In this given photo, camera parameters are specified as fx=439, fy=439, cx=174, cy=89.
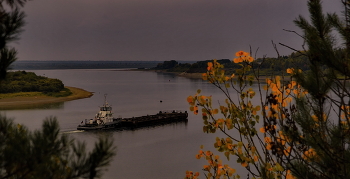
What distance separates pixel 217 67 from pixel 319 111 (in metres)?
1.47

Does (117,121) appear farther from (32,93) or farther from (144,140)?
(32,93)

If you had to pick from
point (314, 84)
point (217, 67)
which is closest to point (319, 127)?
point (314, 84)

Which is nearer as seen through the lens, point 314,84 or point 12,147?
point 12,147

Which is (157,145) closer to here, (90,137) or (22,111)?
(90,137)

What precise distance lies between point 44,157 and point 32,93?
5650cm

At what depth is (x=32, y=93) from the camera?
187 feet

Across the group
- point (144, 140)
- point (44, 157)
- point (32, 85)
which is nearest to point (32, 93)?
point (32, 85)

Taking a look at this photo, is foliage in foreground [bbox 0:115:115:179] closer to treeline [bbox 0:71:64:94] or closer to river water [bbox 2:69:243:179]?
river water [bbox 2:69:243:179]

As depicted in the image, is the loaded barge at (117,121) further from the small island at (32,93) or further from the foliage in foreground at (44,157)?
the foliage in foreground at (44,157)

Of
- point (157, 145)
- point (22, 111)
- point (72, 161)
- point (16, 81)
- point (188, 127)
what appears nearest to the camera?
point (72, 161)

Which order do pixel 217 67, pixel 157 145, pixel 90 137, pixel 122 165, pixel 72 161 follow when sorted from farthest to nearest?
1. pixel 90 137
2. pixel 157 145
3. pixel 122 165
4. pixel 217 67
5. pixel 72 161

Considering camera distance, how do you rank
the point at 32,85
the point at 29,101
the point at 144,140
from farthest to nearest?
the point at 32,85, the point at 29,101, the point at 144,140

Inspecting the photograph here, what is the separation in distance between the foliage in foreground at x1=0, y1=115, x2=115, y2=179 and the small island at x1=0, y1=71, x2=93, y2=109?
4647cm

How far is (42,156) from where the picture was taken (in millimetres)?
3342
